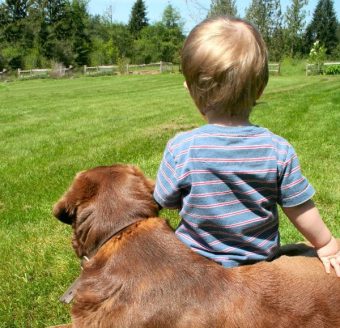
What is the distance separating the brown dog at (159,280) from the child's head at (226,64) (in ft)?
2.11

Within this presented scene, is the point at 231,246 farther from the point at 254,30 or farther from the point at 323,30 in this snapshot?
the point at 323,30

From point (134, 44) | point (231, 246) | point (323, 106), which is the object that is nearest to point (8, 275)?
point (231, 246)

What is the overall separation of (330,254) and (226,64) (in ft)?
3.89

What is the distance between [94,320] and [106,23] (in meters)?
92.0

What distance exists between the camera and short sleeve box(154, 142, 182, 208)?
8.43 feet

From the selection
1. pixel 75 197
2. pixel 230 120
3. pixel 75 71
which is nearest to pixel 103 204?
pixel 75 197

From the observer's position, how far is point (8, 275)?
4.17 m

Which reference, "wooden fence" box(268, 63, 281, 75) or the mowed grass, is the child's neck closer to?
the mowed grass

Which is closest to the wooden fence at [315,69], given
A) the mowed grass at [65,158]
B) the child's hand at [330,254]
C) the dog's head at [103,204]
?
the mowed grass at [65,158]

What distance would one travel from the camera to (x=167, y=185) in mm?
→ 2588

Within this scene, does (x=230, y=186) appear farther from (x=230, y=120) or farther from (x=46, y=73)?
(x=46, y=73)

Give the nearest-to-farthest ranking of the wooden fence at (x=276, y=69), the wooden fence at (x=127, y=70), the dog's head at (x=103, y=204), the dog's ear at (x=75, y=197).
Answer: the dog's head at (x=103, y=204) → the dog's ear at (x=75, y=197) → the wooden fence at (x=276, y=69) → the wooden fence at (x=127, y=70)

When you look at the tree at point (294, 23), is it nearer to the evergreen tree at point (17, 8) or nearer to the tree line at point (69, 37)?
the tree line at point (69, 37)

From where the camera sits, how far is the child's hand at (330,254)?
260 cm
